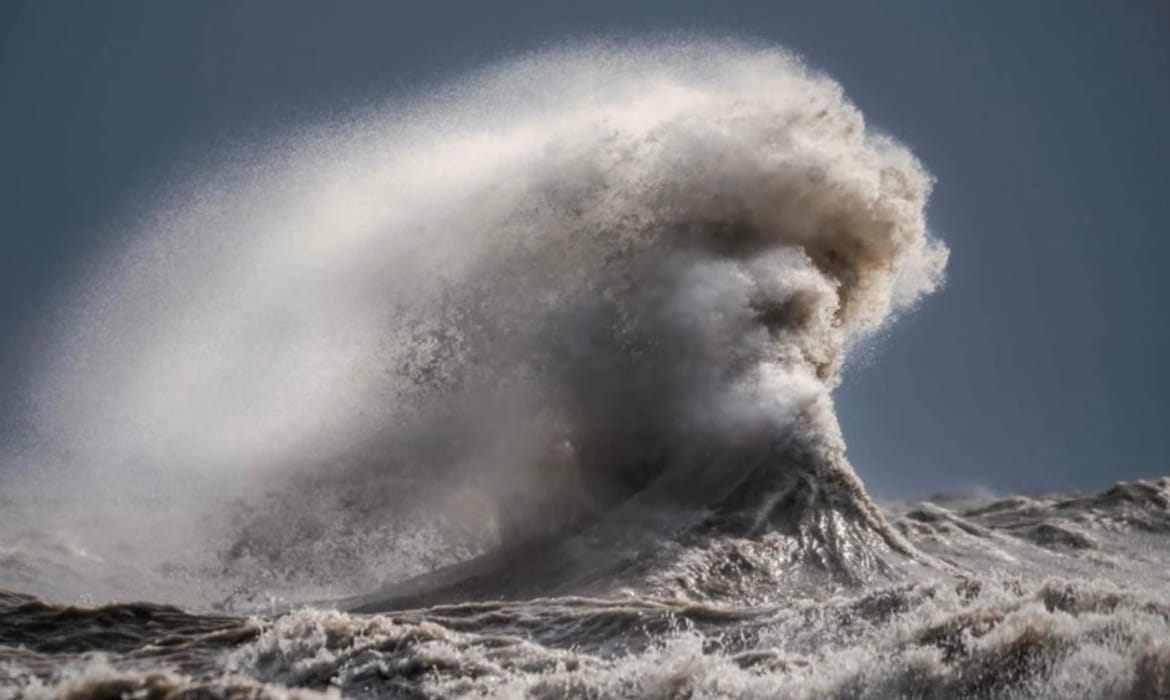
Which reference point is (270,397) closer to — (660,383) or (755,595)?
(660,383)

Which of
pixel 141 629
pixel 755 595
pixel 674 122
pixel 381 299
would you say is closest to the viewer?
pixel 141 629

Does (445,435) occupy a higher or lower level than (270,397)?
lower

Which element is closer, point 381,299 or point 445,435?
point 445,435

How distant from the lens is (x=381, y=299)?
1108 inches

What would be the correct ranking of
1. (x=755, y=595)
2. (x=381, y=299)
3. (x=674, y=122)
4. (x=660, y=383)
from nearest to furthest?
(x=755, y=595) → (x=660, y=383) → (x=674, y=122) → (x=381, y=299)

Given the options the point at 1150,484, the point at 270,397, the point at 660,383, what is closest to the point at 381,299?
the point at 270,397

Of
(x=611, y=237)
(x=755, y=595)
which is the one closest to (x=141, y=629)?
(x=755, y=595)

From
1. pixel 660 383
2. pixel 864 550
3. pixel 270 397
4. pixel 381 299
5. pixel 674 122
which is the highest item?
pixel 674 122

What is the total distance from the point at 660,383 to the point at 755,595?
7.17 m

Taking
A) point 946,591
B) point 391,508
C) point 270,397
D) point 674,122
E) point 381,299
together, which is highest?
point 674,122

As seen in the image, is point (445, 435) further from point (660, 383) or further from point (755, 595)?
point (755, 595)

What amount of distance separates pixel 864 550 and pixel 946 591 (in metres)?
6.10

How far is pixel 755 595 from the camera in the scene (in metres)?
15.8

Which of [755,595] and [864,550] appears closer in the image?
[755,595]
